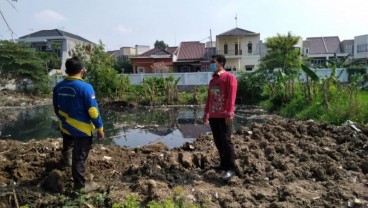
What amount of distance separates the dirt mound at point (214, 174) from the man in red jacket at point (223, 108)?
22cm

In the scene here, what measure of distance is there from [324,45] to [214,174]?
179 ft

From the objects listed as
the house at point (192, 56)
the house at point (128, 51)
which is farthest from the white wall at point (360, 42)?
the house at point (128, 51)

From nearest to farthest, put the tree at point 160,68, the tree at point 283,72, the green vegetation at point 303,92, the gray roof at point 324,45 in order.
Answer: the green vegetation at point 303,92 → the tree at point 283,72 → the tree at point 160,68 → the gray roof at point 324,45

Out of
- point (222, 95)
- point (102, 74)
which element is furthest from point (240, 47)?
point (222, 95)

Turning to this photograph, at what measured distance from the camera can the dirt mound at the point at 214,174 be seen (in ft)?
14.5

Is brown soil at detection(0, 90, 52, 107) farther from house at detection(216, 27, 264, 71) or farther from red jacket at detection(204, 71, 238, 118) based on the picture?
house at detection(216, 27, 264, 71)

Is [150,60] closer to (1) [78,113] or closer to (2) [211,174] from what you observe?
(2) [211,174]

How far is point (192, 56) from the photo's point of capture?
47312 mm

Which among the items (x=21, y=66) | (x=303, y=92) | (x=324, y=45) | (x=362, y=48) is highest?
(x=324, y=45)

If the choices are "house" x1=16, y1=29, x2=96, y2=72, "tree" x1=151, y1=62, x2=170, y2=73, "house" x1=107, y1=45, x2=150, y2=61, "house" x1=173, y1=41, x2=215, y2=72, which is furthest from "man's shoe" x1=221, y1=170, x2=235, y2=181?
"house" x1=107, y1=45, x2=150, y2=61

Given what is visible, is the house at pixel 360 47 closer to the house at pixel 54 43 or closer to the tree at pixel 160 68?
the tree at pixel 160 68

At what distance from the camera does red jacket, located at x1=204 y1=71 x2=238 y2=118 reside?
16.6 ft

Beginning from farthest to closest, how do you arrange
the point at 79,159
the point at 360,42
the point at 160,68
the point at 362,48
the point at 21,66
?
1. the point at 360,42
2. the point at 362,48
3. the point at 160,68
4. the point at 21,66
5. the point at 79,159

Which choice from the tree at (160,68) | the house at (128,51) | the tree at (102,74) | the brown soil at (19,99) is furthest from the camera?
the house at (128,51)
